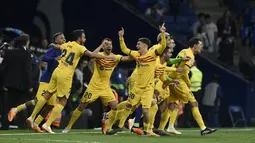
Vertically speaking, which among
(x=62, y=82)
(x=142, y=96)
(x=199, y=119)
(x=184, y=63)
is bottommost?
(x=199, y=119)

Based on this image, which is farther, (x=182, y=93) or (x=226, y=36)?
(x=226, y=36)

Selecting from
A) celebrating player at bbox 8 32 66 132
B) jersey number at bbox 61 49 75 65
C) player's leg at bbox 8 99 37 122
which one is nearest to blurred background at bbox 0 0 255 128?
player's leg at bbox 8 99 37 122

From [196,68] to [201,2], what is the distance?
6.90m

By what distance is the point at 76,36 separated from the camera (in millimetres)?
20719

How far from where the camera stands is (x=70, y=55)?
20531 mm

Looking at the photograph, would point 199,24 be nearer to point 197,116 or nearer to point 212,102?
point 212,102

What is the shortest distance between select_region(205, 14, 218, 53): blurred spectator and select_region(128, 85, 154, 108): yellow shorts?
35.9 feet

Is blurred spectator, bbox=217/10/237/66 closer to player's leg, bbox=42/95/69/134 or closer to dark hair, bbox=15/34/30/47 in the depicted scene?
dark hair, bbox=15/34/30/47

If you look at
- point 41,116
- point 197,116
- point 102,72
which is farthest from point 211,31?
point 41,116

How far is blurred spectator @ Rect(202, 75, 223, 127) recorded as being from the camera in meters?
29.2

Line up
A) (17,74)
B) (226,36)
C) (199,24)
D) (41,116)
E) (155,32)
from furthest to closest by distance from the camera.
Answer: (226,36) → (199,24) → (155,32) → (17,74) → (41,116)

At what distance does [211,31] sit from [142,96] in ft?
36.7

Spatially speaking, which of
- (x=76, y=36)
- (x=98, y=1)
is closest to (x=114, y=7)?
(x=98, y=1)

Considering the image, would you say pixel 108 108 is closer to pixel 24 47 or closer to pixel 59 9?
pixel 24 47
